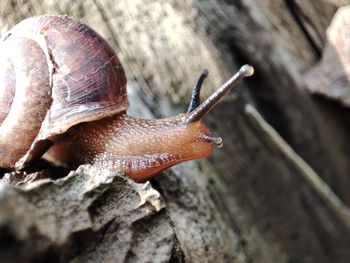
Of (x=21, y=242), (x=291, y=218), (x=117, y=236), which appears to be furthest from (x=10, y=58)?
(x=291, y=218)

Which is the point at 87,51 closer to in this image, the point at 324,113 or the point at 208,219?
the point at 208,219

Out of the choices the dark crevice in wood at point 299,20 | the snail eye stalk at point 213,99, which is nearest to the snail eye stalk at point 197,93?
the snail eye stalk at point 213,99

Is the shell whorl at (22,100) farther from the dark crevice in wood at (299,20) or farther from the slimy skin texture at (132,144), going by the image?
the dark crevice in wood at (299,20)

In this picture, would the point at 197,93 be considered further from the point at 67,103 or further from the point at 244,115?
the point at 67,103

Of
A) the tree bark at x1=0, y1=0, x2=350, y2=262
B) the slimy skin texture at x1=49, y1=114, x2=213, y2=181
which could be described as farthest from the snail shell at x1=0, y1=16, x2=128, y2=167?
the tree bark at x1=0, y1=0, x2=350, y2=262

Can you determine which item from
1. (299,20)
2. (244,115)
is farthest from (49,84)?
(299,20)

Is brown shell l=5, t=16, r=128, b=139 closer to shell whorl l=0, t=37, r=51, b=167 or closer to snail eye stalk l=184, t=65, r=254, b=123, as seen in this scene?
shell whorl l=0, t=37, r=51, b=167

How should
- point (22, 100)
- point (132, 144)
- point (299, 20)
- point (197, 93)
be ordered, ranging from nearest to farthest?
point (22, 100)
point (132, 144)
point (197, 93)
point (299, 20)
